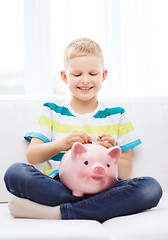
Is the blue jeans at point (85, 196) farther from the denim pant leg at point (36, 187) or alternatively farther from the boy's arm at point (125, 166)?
the boy's arm at point (125, 166)

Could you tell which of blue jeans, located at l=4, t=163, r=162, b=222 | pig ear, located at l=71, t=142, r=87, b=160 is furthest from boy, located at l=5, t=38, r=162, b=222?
pig ear, located at l=71, t=142, r=87, b=160

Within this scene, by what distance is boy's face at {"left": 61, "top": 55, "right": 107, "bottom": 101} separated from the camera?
4.49ft

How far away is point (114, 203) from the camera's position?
1.00 meters

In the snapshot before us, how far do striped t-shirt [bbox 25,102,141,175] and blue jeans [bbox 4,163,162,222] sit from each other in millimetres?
312

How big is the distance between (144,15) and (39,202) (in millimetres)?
1563

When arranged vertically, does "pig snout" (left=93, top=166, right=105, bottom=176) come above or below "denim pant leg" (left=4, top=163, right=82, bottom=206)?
above

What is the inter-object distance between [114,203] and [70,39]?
1.30m

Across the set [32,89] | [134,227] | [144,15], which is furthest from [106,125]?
[144,15]

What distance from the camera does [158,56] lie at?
219cm

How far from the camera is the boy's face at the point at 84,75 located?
137 centimetres

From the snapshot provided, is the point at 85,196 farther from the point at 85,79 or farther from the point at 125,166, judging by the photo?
the point at 85,79

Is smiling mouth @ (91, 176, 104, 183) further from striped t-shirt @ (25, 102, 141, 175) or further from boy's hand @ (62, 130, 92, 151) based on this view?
striped t-shirt @ (25, 102, 141, 175)

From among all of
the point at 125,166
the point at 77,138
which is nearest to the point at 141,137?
the point at 125,166

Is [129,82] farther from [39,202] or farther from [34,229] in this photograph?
[34,229]
